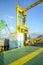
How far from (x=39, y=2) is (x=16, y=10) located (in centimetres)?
476

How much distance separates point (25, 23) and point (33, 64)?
23166mm

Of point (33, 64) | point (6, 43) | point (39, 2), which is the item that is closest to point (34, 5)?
point (39, 2)

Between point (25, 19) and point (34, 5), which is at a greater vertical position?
point (34, 5)

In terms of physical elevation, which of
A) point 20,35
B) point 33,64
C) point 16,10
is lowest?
point 33,64

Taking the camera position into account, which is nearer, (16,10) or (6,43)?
(6,43)

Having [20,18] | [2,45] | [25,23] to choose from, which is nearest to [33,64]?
[2,45]

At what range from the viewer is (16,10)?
2577 cm

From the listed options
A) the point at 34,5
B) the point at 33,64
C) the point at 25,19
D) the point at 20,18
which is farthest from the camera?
the point at 25,19

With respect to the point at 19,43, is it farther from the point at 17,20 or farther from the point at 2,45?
the point at 17,20

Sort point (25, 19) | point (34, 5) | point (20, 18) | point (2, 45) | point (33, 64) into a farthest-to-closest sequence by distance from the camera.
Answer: point (25, 19)
point (20, 18)
point (34, 5)
point (2, 45)
point (33, 64)

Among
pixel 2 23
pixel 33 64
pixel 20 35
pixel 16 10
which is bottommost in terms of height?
pixel 33 64

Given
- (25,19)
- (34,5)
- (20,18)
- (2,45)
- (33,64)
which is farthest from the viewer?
(25,19)

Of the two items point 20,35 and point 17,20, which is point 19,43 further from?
point 17,20

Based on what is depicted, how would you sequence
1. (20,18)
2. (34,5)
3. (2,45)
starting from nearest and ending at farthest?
1. (2,45)
2. (34,5)
3. (20,18)
